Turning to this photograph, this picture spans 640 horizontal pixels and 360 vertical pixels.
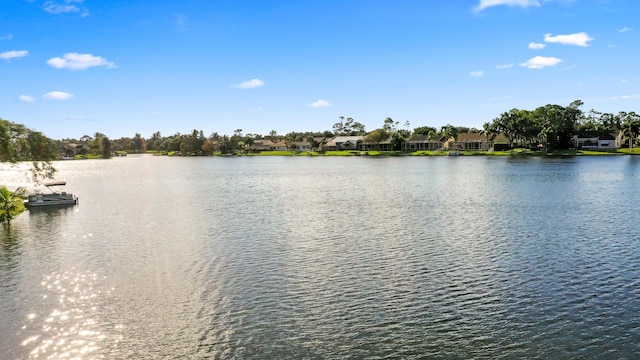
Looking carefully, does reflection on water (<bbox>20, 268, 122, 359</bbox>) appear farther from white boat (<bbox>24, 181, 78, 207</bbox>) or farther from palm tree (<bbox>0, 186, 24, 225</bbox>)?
white boat (<bbox>24, 181, 78, 207</bbox>)

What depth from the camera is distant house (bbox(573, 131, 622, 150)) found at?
190 metres

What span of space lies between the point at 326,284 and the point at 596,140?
19925 centimetres

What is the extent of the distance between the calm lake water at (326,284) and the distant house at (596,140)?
159600 millimetres

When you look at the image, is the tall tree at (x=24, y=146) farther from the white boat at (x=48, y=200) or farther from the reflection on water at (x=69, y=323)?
the reflection on water at (x=69, y=323)

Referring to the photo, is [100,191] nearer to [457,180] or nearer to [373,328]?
[457,180]

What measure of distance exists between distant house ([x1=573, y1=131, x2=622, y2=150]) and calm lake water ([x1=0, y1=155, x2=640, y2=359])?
159600 mm

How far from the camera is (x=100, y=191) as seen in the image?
78188mm

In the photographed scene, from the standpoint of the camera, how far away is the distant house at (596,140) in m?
190

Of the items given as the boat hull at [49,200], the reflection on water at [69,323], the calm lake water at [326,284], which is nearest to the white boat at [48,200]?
the boat hull at [49,200]

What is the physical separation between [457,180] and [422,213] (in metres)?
40.0

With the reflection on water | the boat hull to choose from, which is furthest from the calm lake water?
the boat hull

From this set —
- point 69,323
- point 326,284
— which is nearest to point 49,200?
point 69,323

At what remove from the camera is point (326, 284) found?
2512 centimetres

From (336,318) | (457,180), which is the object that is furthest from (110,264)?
(457,180)
